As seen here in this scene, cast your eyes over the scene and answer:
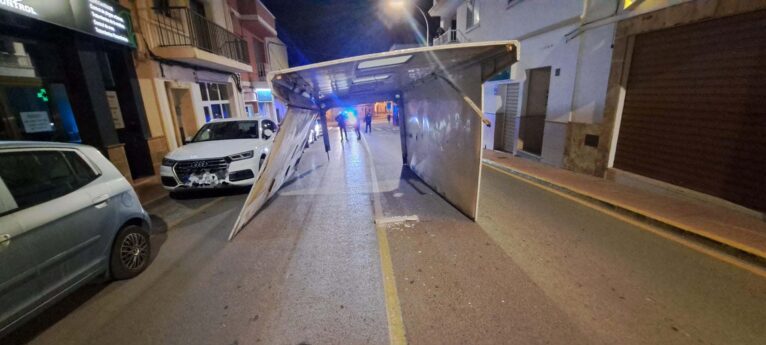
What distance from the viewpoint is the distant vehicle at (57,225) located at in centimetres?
Result: 224

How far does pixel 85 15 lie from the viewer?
6574 mm

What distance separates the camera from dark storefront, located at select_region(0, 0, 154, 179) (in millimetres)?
6007

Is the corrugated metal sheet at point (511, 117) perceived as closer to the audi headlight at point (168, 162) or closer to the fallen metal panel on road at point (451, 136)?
the fallen metal panel on road at point (451, 136)

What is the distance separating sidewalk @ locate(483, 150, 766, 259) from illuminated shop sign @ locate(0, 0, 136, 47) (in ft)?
35.7

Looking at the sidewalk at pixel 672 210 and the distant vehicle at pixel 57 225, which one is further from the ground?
the distant vehicle at pixel 57 225

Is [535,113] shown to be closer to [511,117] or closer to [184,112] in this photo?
[511,117]

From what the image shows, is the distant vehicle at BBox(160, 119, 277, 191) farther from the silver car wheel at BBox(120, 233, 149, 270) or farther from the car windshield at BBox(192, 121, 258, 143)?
the silver car wheel at BBox(120, 233, 149, 270)

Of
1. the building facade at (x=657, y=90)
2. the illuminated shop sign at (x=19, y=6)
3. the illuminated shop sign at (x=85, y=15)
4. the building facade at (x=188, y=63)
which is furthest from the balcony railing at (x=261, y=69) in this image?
the building facade at (x=657, y=90)

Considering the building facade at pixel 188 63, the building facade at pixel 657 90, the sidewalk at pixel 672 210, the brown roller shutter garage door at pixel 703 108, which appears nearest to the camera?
the sidewalk at pixel 672 210

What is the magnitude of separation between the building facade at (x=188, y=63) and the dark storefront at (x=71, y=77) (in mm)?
516

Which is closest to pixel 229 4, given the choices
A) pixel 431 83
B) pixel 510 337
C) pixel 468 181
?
pixel 431 83

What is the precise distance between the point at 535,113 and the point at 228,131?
9.84 metres

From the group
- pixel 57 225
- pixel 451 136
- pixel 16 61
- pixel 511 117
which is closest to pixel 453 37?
pixel 511 117

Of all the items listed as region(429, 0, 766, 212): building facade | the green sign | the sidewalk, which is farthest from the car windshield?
region(429, 0, 766, 212): building facade
